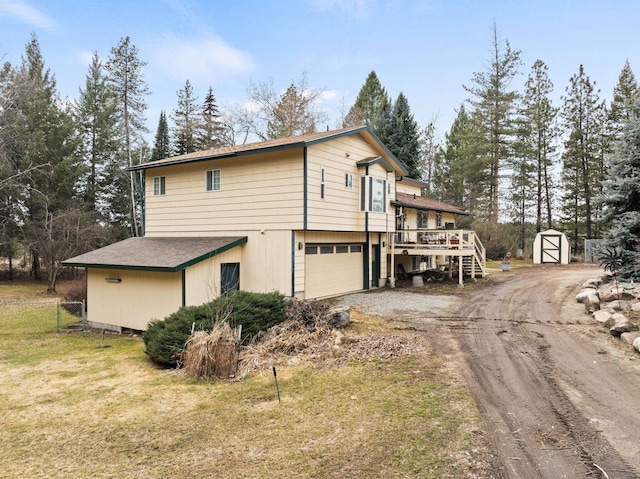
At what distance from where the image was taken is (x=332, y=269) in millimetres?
15289

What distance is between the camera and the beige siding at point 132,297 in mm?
11188

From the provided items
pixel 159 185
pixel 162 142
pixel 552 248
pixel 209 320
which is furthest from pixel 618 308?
pixel 162 142

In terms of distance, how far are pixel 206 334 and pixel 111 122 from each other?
26.7m

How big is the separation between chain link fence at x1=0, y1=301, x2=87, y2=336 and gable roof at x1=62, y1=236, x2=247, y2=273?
1.52 m

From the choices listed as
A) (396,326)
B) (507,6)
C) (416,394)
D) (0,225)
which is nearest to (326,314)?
(396,326)

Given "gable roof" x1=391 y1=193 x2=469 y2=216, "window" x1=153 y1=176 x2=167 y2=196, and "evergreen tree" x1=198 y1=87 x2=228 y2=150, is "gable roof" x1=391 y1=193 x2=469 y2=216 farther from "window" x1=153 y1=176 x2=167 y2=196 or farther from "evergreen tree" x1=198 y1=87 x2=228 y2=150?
"evergreen tree" x1=198 y1=87 x2=228 y2=150

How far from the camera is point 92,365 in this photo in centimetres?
834

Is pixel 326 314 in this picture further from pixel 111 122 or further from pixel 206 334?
pixel 111 122

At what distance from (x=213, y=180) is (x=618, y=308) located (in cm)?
1296

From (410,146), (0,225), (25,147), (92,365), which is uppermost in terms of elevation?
(410,146)

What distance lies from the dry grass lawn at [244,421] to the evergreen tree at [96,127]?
75.5 feet

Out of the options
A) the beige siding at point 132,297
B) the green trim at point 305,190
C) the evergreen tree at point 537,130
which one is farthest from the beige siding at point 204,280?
the evergreen tree at point 537,130

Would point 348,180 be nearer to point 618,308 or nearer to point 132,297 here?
point 132,297

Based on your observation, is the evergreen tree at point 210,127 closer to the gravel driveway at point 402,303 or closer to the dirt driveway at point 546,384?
the gravel driveway at point 402,303
